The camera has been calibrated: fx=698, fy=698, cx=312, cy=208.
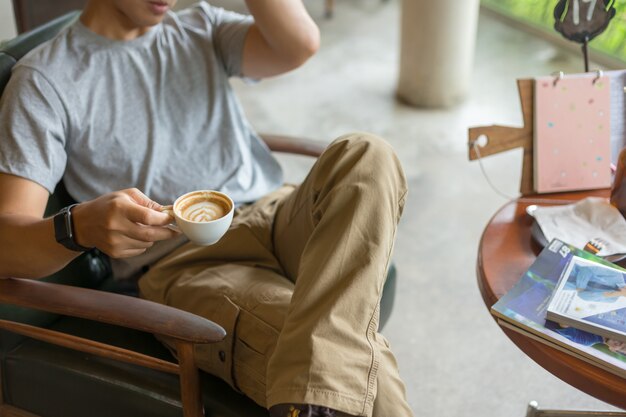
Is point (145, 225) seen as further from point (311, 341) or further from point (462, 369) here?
point (462, 369)

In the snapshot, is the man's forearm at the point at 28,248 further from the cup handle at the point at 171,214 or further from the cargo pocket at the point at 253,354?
the cargo pocket at the point at 253,354

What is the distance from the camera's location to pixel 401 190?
1332 millimetres

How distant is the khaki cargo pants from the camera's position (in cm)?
109

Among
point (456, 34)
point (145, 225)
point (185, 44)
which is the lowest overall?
point (456, 34)

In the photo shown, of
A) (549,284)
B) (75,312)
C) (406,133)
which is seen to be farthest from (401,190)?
(406,133)


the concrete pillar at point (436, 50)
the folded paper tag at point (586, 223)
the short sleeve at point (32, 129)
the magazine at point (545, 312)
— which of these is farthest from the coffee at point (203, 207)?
the concrete pillar at point (436, 50)

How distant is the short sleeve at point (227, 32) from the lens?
1.68m

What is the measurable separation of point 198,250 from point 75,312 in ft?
1.05

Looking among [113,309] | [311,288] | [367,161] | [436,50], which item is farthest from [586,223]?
[436,50]

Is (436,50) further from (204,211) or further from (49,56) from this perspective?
(204,211)

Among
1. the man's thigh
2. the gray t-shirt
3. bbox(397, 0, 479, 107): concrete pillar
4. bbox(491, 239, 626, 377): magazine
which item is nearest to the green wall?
bbox(397, 0, 479, 107): concrete pillar

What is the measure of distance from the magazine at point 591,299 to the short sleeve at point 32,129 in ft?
3.22

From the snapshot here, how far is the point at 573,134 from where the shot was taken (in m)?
1.51

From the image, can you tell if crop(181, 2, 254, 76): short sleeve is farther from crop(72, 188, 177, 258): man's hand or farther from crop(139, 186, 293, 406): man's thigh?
crop(72, 188, 177, 258): man's hand
